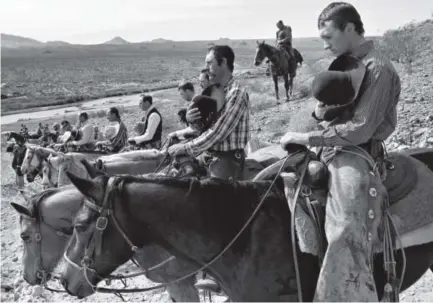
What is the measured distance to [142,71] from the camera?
7550cm

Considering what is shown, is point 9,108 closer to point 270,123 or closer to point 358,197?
point 270,123

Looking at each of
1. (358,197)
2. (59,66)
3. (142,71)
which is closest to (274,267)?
(358,197)

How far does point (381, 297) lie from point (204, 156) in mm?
2387

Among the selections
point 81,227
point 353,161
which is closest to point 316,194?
point 353,161

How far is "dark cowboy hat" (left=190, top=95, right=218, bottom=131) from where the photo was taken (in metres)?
4.73

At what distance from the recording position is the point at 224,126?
4.62 m

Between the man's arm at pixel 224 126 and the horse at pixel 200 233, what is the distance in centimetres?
106

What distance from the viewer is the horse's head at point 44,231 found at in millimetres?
5227

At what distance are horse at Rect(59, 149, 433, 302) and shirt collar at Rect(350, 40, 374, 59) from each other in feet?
3.75

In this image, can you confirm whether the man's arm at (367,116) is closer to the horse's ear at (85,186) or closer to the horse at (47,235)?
the horse's ear at (85,186)

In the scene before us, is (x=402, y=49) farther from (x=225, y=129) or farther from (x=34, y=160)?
(x=225, y=129)

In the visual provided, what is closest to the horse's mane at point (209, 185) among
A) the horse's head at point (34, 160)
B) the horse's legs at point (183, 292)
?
the horse's legs at point (183, 292)

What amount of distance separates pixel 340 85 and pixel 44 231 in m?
3.57

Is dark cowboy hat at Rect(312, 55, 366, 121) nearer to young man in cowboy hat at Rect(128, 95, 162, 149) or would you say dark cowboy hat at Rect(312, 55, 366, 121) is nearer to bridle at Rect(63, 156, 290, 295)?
bridle at Rect(63, 156, 290, 295)
